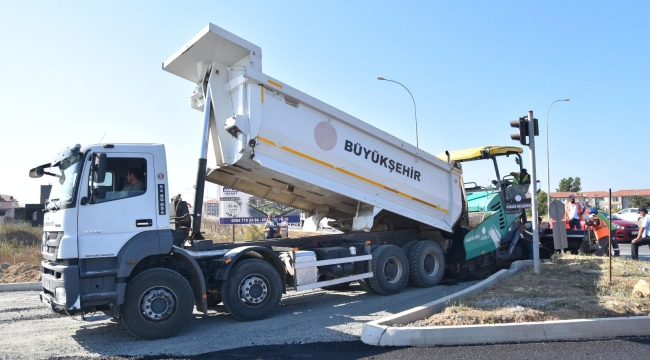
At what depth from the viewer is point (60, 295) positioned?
649 centimetres

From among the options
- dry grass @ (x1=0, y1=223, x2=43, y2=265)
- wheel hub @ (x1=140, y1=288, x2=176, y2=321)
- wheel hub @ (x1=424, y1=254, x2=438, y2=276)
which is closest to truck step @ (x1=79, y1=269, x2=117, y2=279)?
wheel hub @ (x1=140, y1=288, x2=176, y2=321)

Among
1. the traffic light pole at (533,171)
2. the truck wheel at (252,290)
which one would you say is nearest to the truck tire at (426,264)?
the traffic light pole at (533,171)

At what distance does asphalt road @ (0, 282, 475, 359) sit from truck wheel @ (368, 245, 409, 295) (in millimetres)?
201

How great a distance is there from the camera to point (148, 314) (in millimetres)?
6754

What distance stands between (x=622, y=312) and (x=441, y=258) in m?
4.32

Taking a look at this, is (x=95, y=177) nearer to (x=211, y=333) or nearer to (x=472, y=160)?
(x=211, y=333)

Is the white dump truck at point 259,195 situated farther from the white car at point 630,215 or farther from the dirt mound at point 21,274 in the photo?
the white car at point 630,215

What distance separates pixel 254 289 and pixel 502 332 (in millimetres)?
3576

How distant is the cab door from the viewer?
21.6 ft

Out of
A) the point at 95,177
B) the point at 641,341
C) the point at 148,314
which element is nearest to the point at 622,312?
the point at 641,341

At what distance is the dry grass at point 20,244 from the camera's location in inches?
593

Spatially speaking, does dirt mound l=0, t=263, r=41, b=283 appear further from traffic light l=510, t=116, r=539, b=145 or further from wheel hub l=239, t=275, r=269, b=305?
traffic light l=510, t=116, r=539, b=145

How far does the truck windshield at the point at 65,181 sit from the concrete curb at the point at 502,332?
164 inches

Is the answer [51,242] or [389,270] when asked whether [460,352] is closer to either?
[389,270]
